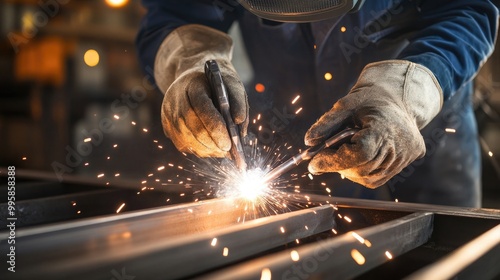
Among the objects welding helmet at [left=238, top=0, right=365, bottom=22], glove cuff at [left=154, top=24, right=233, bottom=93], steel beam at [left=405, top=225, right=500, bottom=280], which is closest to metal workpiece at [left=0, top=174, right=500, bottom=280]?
steel beam at [left=405, top=225, right=500, bottom=280]

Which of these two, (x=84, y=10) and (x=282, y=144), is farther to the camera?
(x=84, y=10)

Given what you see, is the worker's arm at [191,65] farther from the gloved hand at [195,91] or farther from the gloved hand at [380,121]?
the gloved hand at [380,121]

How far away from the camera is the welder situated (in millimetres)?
1189

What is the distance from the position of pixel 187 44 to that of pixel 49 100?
2.44 meters

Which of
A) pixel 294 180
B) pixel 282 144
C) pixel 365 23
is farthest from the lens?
pixel 282 144

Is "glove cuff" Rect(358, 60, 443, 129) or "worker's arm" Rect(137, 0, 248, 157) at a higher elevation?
"worker's arm" Rect(137, 0, 248, 157)

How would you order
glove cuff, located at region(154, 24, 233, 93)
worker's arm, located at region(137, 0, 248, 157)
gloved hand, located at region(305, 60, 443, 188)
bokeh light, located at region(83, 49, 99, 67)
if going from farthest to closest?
bokeh light, located at region(83, 49, 99, 67) → glove cuff, located at region(154, 24, 233, 93) → worker's arm, located at region(137, 0, 248, 157) → gloved hand, located at region(305, 60, 443, 188)

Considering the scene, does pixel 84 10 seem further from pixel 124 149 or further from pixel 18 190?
pixel 18 190

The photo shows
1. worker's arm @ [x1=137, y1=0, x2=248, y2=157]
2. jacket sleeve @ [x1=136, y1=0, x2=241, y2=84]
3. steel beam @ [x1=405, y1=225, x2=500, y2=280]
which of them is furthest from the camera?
jacket sleeve @ [x1=136, y1=0, x2=241, y2=84]

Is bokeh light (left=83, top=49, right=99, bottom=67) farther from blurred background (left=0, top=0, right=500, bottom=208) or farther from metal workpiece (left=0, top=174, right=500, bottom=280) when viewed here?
metal workpiece (left=0, top=174, right=500, bottom=280)

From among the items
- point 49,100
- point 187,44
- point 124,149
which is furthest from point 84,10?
point 187,44

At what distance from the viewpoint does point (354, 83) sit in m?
1.63

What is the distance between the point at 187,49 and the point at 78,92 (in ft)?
8.06

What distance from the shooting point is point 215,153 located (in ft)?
4.27
